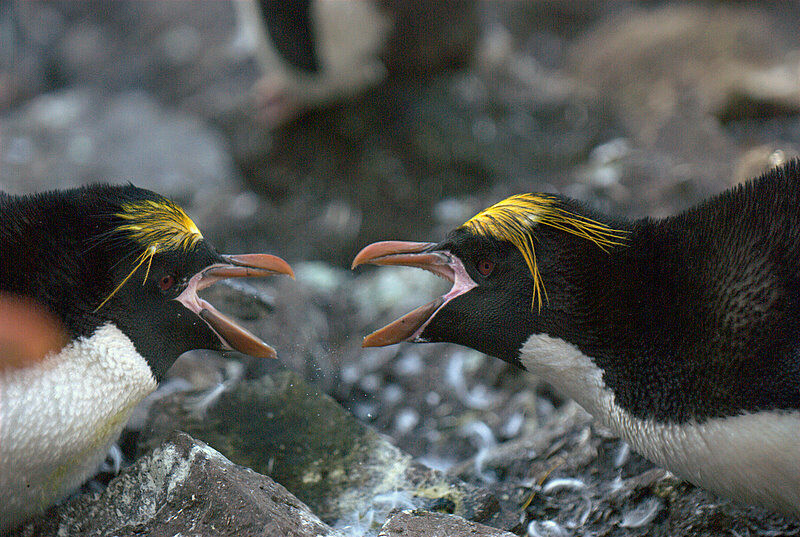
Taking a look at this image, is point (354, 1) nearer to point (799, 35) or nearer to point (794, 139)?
point (794, 139)

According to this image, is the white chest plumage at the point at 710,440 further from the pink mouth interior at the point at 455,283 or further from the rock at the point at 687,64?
the rock at the point at 687,64

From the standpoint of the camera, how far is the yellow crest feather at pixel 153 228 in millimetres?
2504

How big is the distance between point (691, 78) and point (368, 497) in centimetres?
583

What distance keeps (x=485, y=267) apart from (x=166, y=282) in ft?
3.43

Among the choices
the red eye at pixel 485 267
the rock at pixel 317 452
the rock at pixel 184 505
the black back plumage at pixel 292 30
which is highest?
the black back plumage at pixel 292 30

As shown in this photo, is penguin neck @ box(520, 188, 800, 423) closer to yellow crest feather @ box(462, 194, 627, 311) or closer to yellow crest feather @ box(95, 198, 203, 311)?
yellow crest feather @ box(462, 194, 627, 311)

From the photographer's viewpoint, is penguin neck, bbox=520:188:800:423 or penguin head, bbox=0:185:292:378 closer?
penguin neck, bbox=520:188:800:423

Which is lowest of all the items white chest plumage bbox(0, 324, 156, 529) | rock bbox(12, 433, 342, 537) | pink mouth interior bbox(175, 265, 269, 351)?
rock bbox(12, 433, 342, 537)

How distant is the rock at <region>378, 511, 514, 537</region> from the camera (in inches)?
89.9

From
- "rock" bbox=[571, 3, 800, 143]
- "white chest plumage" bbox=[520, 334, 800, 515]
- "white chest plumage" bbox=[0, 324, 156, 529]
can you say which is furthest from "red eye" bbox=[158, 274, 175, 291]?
"rock" bbox=[571, 3, 800, 143]

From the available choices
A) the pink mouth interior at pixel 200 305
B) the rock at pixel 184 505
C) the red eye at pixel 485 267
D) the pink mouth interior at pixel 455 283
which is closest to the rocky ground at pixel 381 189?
the rock at pixel 184 505

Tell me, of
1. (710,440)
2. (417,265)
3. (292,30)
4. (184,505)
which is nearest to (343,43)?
(292,30)

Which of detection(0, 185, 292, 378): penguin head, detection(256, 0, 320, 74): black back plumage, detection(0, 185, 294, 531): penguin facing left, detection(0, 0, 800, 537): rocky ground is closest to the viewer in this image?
detection(0, 185, 294, 531): penguin facing left

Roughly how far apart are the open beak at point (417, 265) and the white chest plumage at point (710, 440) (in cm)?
31
